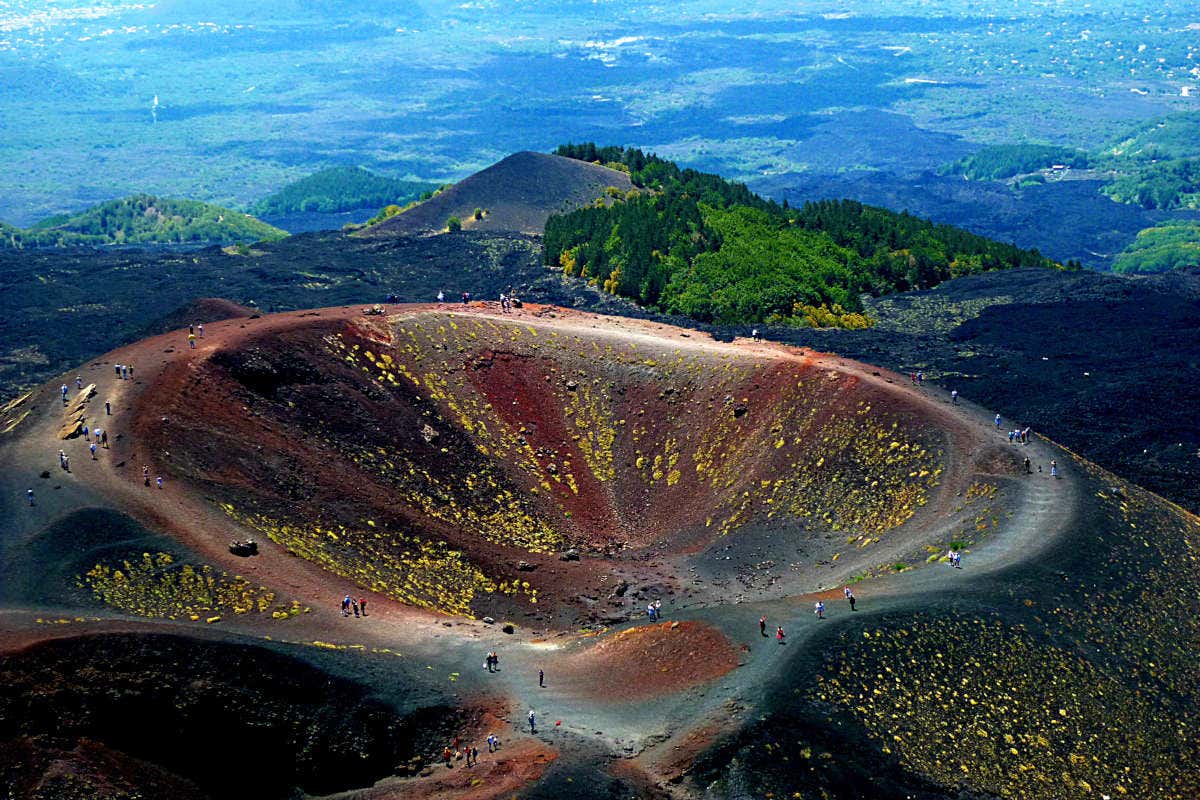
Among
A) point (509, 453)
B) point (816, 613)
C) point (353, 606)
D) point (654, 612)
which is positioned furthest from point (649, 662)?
point (509, 453)

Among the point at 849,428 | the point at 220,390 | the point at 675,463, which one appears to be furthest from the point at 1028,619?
the point at 220,390

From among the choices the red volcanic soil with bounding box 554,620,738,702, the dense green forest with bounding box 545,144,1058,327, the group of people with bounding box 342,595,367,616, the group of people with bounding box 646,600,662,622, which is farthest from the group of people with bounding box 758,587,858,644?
the dense green forest with bounding box 545,144,1058,327

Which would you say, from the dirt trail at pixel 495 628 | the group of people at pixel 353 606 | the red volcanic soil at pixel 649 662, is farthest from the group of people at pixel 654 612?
the group of people at pixel 353 606

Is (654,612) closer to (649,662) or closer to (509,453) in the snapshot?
(649,662)

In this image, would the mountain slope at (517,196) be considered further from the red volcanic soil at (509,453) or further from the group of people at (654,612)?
the group of people at (654,612)

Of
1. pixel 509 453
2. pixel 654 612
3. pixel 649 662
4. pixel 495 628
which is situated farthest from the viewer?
pixel 509 453
